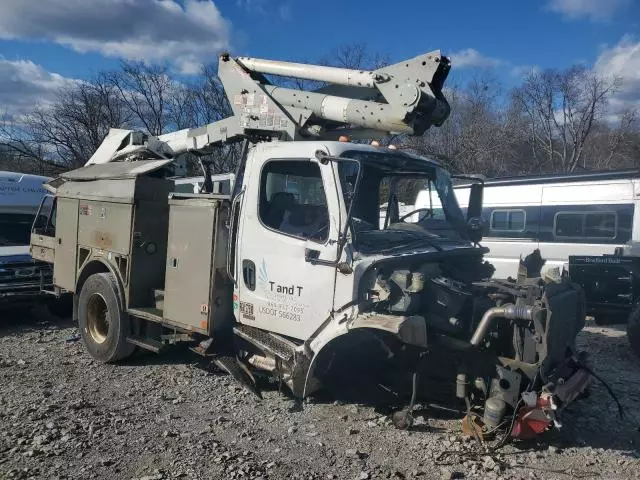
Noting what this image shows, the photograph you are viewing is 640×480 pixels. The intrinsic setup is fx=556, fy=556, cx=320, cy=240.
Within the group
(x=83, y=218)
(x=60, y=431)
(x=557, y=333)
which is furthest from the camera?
(x=83, y=218)

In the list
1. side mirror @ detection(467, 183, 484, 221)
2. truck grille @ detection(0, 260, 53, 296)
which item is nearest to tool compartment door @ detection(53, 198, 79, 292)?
truck grille @ detection(0, 260, 53, 296)

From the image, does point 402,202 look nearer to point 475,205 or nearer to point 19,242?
point 475,205

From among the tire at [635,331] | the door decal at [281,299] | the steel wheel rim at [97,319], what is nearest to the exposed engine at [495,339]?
the door decal at [281,299]

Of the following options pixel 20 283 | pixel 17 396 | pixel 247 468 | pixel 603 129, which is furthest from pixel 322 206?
pixel 603 129

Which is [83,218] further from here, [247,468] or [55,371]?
[247,468]

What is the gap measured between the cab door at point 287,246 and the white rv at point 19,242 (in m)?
5.46

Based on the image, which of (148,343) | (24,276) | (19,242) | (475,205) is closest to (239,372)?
(148,343)

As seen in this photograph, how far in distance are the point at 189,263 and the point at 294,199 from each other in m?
1.36

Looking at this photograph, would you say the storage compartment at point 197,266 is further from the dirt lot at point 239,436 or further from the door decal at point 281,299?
the dirt lot at point 239,436

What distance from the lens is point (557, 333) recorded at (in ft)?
14.7

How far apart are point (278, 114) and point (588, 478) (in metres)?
4.26

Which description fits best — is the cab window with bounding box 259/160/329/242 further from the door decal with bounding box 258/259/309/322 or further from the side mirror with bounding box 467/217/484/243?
the side mirror with bounding box 467/217/484/243

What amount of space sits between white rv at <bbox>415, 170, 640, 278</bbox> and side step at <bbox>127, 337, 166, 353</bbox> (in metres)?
5.60

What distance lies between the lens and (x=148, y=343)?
6375mm
